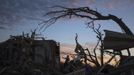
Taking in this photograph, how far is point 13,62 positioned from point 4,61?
1.11 m

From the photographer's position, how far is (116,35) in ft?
32.2

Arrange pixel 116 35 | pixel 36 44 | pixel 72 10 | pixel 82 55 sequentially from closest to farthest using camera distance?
pixel 116 35
pixel 72 10
pixel 82 55
pixel 36 44

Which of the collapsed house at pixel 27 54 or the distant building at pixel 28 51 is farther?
the distant building at pixel 28 51

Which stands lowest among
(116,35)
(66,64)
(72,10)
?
(66,64)

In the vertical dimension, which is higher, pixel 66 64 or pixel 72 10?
pixel 72 10

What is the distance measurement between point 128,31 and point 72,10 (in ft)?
10.4

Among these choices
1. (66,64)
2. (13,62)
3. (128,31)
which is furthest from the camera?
(66,64)

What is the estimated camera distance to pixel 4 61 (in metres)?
21.6

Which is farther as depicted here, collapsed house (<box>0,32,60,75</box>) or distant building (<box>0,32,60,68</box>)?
distant building (<box>0,32,60,68</box>)

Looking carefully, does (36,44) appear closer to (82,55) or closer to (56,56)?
(56,56)

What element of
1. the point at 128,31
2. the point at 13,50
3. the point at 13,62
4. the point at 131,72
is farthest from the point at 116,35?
the point at 13,50

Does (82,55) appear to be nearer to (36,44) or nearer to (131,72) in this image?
(36,44)

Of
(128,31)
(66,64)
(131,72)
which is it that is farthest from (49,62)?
(131,72)

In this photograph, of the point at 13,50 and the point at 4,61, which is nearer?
the point at 4,61
